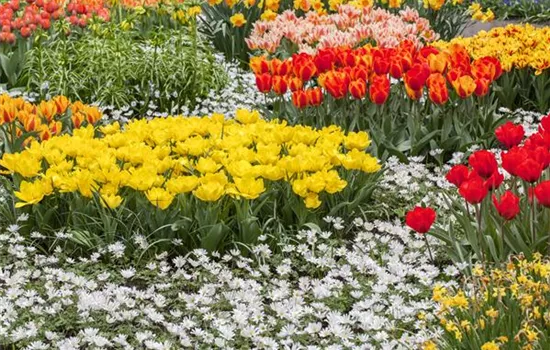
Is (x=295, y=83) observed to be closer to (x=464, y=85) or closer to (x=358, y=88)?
(x=358, y=88)

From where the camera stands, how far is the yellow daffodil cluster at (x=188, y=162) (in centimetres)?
447

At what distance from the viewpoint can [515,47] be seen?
7.21 meters

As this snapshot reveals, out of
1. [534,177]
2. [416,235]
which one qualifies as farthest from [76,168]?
[534,177]

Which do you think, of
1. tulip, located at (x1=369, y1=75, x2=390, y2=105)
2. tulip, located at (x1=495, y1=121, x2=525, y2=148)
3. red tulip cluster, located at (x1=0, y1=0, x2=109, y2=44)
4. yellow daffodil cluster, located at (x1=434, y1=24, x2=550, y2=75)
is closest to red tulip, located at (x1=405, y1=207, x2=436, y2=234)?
tulip, located at (x1=495, y1=121, x2=525, y2=148)

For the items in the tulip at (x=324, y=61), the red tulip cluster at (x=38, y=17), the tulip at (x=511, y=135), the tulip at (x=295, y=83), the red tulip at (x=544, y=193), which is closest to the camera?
the red tulip at (x=544, y=193)

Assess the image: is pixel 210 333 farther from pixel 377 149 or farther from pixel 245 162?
pixel 377 149

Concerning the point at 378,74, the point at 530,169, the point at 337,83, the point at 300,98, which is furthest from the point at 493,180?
the point at 378,74

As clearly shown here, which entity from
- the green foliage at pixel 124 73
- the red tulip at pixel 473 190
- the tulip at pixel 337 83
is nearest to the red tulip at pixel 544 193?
the red tulip at pixel 473 190

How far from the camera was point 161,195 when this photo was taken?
14.3 feet

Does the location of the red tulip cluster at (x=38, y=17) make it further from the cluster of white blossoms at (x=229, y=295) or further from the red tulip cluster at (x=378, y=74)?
the cluster of white blossoms at (x=229, y=295)

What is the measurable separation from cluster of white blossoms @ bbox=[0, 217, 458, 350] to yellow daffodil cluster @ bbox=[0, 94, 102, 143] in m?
1.00

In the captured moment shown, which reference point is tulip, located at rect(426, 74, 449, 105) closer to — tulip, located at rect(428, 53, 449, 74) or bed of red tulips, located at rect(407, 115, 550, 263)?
tulip, located at rect(428, 53, 449, 74)

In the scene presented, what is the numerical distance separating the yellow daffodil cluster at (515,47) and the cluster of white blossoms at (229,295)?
2.89 m

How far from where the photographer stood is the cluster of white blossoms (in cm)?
355
